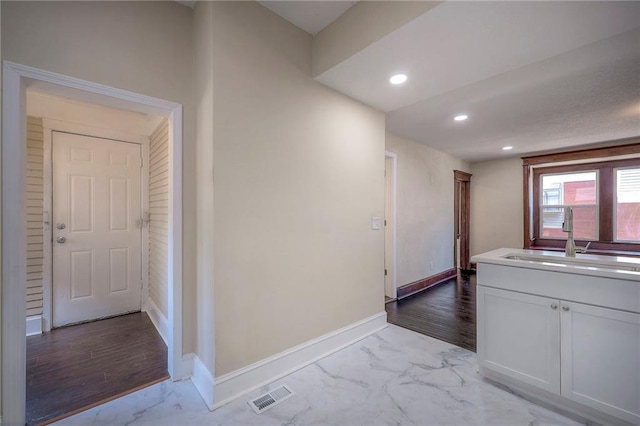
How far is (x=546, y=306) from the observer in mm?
1734

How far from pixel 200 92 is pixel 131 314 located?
2.85m

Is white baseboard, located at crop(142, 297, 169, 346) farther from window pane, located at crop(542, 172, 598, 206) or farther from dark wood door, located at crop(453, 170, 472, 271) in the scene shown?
window pane, located at crop(542, 172, 598, 206)

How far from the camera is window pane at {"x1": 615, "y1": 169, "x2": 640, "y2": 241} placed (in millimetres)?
4434

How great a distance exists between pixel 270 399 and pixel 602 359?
2.02m

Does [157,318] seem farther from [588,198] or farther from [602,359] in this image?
[588,198]

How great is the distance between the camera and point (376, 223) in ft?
9.64

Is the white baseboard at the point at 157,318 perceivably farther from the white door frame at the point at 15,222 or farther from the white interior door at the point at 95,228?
the white door frame at the point at 15,222

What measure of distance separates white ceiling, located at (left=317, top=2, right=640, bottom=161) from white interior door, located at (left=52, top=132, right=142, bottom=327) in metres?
2.70

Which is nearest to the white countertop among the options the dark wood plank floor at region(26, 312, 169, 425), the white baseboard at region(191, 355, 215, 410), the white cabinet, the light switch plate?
the white cabinet

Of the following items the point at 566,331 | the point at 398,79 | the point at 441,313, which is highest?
the point at 398,79

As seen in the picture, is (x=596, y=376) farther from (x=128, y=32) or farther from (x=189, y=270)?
(x=128, y=32)

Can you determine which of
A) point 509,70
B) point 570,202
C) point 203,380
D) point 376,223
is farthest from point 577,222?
point 203,380

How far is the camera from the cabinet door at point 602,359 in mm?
1467

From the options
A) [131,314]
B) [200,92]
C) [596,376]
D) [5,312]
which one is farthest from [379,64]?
[131,314]
